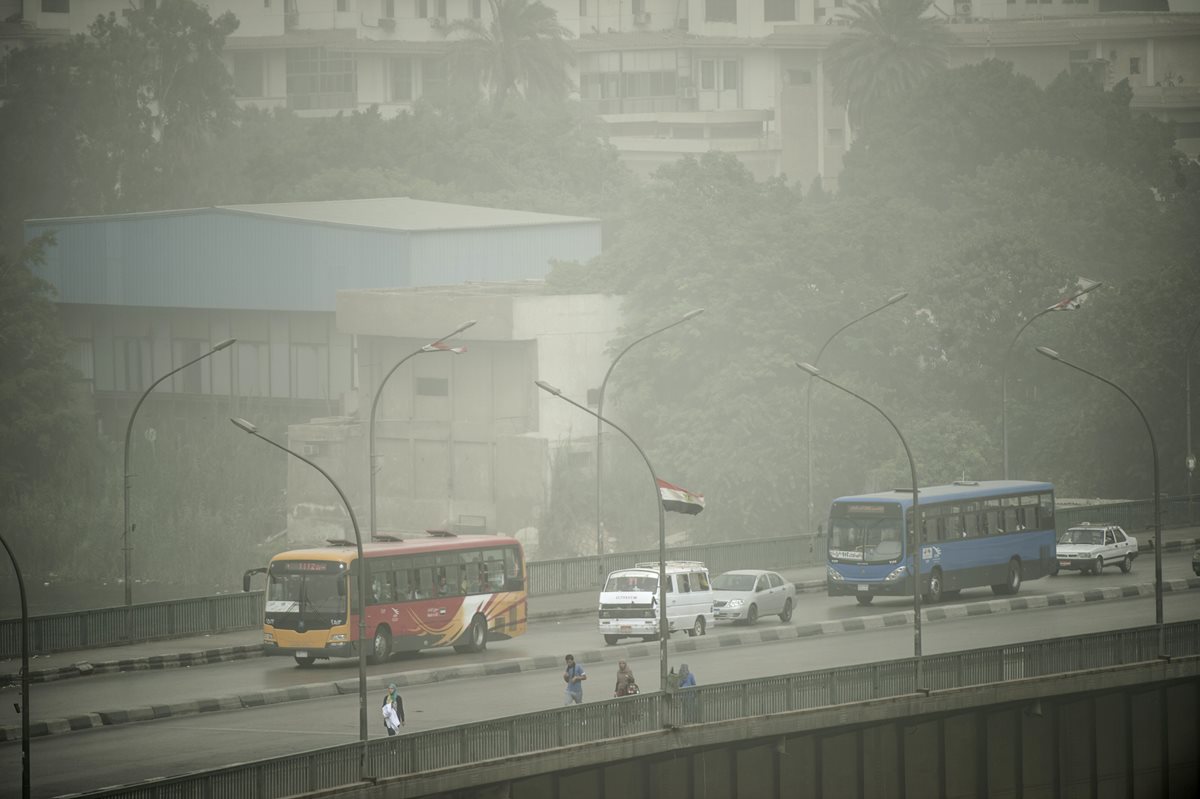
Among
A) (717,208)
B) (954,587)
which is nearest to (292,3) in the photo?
(717,208)

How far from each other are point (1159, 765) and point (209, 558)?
1676 inches

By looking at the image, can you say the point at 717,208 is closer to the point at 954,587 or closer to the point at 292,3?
the point at 954,587

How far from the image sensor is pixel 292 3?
139375 mm

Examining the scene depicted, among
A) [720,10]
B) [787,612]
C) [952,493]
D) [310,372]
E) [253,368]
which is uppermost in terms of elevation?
[720,10]

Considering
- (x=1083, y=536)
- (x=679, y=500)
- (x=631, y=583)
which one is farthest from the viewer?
(x=1083, y=536)

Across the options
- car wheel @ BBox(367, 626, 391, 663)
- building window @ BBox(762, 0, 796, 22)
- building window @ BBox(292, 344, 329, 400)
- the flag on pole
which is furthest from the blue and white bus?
building window @ BBox(762, 0, 796, 22)

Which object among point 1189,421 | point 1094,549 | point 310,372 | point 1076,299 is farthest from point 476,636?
point 310,372

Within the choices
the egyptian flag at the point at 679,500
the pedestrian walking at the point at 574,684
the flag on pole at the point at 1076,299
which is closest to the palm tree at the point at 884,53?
the flag on pole at the point at 1076,299

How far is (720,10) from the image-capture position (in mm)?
138125

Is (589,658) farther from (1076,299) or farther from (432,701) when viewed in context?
(1076,299)

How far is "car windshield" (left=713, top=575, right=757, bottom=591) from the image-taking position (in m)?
46.8

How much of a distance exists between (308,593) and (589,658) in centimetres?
625

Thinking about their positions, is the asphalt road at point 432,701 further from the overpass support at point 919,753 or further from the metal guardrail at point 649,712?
the metal guardrail at point 649,712

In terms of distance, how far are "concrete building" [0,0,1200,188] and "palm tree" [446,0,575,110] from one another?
1265 cm
